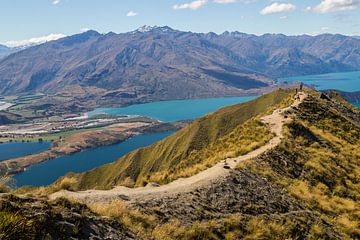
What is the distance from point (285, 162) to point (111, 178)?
8101 centimetres

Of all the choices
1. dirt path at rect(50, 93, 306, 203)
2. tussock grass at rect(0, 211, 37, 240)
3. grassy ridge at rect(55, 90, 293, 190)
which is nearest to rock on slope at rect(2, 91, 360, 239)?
dirt path at rect(50, 93, 306, 203)

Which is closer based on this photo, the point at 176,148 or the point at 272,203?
the point at 272,203

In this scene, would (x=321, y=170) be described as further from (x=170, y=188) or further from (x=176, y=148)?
(x=176, y=148)

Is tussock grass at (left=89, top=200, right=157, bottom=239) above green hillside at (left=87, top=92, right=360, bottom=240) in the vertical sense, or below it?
above

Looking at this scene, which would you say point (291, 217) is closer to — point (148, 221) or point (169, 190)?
point (169, 190)

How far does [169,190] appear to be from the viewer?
73.9ft

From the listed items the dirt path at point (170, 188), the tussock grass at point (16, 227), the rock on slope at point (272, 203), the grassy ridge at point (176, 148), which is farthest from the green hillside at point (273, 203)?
the grassy ridge at point (176, 148)

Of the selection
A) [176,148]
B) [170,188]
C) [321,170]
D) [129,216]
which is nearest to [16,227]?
[129,216]

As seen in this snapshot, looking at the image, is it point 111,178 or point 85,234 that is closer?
point 85,234

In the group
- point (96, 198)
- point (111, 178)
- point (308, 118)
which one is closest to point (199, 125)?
point (111, 178)

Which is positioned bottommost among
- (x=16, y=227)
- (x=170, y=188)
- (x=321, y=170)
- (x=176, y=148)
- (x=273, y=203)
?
(x=176, y=148)

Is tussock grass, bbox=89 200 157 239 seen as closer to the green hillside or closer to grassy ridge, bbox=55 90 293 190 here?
the green hillside

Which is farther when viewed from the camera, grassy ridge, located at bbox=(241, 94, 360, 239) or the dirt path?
grassy ridge, located at bbox=(241, 94, 360, 239)

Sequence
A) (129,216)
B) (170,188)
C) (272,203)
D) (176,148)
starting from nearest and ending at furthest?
(129,216)
(170,188)
(272,203)
(176,148)
